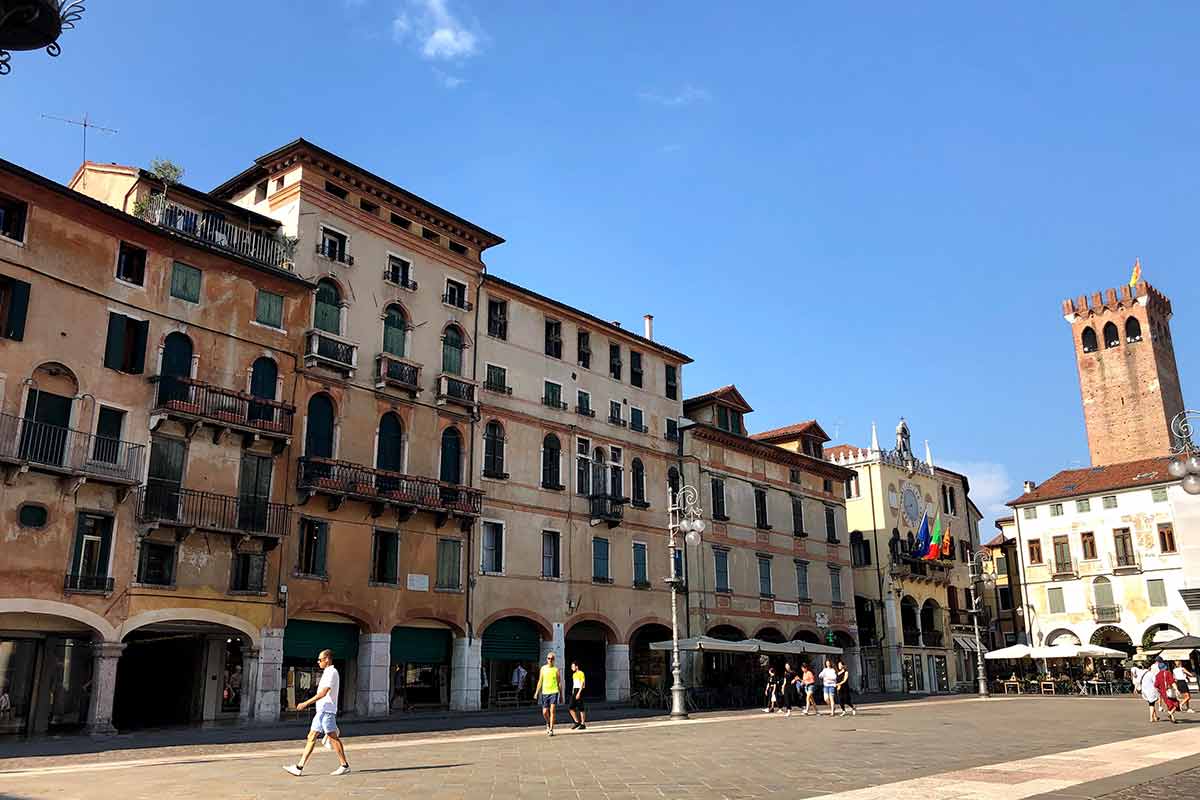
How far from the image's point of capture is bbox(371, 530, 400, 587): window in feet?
102

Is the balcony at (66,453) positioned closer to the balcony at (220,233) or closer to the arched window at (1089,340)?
the balcony at (220,233)

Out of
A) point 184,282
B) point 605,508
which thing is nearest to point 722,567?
point 605,508

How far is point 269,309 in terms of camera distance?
2947cm

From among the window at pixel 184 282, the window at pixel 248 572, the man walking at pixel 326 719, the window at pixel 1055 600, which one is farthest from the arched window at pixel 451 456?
the window at pixel 1055 600

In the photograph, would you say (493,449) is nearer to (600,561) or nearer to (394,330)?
(394,330)

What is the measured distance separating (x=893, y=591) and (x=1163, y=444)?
40787 mm

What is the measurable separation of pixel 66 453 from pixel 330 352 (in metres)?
8.67

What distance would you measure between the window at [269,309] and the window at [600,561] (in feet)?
51.9

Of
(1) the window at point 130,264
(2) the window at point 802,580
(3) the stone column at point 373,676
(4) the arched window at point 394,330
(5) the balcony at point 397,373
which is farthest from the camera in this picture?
(2) the window at point 802,580

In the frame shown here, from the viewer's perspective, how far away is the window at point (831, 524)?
5344 centimetres

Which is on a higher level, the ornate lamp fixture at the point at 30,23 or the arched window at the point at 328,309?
the arched window at the point at 328,309

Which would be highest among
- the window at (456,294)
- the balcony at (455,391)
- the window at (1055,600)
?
the window at (456,294)

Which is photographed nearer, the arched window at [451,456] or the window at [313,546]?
the window at [313,546]

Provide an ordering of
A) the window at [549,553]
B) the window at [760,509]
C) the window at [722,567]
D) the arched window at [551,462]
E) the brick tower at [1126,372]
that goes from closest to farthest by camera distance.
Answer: the window at [549,553], the arched window at [551,462], the window at [722,567], the window at [760,509], the brick tower at [1126,372]
